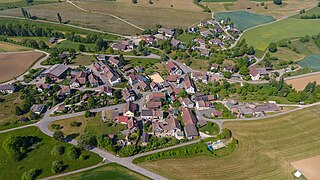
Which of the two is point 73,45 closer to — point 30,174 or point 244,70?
point 30,174

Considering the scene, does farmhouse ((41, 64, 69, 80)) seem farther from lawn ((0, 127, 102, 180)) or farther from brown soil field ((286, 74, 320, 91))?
brown soil field ((286, 74, 320, 91))

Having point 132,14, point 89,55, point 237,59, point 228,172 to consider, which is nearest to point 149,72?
point 89,55

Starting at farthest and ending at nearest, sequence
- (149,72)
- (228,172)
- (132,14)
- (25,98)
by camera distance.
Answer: (132,14) → (149,72) → (25,98) → (228,172)

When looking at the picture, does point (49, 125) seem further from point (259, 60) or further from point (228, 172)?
point (259, 60)

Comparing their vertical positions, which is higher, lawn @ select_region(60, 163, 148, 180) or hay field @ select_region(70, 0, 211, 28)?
hay field @ select_region(70, 0, 211, 28)

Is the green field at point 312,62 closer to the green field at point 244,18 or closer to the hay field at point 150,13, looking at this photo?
the green field at point 244,18

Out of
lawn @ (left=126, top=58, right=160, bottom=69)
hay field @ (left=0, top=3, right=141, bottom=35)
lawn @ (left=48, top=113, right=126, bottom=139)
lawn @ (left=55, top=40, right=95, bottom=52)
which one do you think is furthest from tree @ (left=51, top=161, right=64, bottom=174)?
hay field @ (left=0, top=3, right=141, bottom=35)
